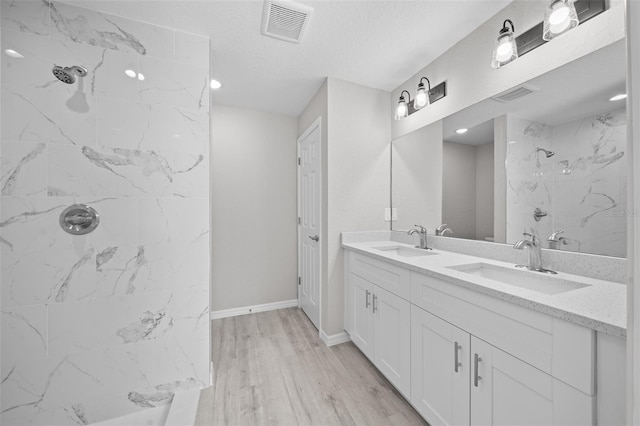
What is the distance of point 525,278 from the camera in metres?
1.23

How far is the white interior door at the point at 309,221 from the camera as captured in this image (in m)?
2.38

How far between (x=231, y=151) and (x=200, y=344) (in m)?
1.97

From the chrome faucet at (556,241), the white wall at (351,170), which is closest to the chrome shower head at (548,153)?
the chrome faucet at (556,241)

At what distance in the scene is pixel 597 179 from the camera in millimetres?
1086

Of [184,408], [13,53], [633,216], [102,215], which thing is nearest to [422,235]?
[633,216]

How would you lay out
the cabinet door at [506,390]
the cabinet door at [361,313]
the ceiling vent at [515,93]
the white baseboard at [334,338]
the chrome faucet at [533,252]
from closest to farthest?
the cabinet door at [506,390] < the chrome faucet at [533,252] < the ceiling vent at [515,93] < the cabinet door at [361,313] < the white baseboard at [334,338]

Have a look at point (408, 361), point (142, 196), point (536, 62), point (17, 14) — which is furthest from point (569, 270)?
point (17, 14)

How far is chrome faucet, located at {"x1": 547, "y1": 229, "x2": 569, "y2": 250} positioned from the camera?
1.20 m

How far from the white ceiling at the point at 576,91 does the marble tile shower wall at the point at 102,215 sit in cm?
196

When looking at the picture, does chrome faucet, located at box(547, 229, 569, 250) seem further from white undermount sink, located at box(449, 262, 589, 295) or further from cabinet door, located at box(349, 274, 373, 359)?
cabinet door, located at box(349, 274, 373, 359)

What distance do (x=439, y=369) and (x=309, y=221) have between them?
5.75ft

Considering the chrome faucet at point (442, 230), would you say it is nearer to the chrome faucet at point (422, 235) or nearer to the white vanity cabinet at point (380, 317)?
the chrome faucet at point (422, 235)

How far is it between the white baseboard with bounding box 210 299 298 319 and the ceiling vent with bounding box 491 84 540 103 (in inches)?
109

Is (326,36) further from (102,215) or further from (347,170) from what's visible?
(102,215)
